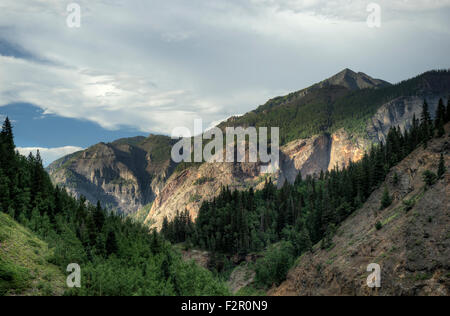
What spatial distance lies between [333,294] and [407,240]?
58.0 ft

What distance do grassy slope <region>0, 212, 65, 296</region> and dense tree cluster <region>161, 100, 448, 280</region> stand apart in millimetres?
65448

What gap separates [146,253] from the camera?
79875 millimetres

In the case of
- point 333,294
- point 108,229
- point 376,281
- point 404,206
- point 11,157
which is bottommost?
point 333,294

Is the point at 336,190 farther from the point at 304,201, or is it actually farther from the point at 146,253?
the point at 146,253

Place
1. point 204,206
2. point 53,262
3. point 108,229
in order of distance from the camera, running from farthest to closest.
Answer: point 204,206 → point 108,229 → point 53,262

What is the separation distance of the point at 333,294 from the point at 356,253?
405 inches

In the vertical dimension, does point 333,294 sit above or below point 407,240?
below

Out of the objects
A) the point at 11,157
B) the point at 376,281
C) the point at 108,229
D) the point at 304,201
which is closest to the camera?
the point at 376,281

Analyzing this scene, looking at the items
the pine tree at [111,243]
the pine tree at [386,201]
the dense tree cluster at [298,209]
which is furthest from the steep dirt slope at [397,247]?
the pine tree at [111,243]

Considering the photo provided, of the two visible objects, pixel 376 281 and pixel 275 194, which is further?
pixel 275 194

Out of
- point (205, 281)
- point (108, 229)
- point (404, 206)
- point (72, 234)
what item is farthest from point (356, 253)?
point (72, 234)

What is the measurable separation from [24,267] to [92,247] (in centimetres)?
2816

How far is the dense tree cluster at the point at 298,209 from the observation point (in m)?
101

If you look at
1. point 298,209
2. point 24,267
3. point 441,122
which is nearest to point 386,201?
point 441,122
